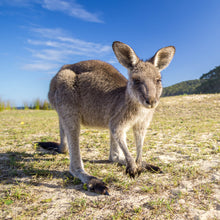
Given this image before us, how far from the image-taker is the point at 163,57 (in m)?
2.86

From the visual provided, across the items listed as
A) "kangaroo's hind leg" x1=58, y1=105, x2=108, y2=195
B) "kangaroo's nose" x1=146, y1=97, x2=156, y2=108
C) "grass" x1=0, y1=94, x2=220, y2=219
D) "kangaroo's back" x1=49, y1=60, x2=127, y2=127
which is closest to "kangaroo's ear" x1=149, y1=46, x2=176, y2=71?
"kangaroo's back" x1=49, y1=60, x2=127, y2=127

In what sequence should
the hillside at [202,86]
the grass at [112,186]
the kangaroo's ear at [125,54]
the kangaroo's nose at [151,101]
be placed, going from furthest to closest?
the hillside at [202,86]
the kangaroo's ear at [125,54]
the kangaroo's nose at [151,101]
the grass at [112,186]

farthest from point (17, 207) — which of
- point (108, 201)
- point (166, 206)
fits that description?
point (166, 206)

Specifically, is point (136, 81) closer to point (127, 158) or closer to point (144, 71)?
point (144, 71)

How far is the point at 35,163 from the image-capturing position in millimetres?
3393

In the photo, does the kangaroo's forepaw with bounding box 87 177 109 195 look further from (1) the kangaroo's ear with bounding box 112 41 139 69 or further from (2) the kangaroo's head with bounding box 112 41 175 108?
(1) the kangaroo's ear with bounding box 112 41 139 69

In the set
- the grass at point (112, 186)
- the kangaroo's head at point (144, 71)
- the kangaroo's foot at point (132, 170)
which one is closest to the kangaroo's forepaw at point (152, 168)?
the grass at point (112, 186)

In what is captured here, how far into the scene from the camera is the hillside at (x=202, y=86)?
26.2 m

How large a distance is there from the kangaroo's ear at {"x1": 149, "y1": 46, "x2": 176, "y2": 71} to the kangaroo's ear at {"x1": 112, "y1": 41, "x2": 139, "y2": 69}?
0.87 ft

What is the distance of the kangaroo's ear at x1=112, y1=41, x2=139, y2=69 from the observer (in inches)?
103

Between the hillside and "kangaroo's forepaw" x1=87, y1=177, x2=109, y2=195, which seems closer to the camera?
"kangaroo's forepaw" x1=87, y1=177, x2=109, y2=195

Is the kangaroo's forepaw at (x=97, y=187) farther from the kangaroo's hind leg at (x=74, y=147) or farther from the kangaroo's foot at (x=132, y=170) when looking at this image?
the kangaroo's foot at (x=132, y=170)

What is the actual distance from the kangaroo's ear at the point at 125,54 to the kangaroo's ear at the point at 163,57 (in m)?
0.27

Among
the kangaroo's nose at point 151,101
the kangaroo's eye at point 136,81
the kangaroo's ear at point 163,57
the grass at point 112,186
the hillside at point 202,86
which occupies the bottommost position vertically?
the grass at point 112,186
